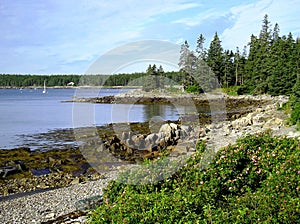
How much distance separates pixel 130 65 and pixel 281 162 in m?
5.14

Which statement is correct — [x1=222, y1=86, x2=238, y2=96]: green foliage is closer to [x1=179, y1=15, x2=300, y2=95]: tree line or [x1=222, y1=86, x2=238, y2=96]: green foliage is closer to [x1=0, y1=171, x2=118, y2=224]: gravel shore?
[x1=179, y1=15, x2=300, y2=95]: tree line

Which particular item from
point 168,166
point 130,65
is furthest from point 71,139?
point 168,166

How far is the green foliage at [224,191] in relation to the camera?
458 cm

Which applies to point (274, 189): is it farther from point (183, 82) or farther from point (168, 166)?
point (183, 82)

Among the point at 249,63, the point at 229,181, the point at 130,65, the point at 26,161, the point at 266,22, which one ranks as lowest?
the point at 26,161

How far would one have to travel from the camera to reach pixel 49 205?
9039 mm

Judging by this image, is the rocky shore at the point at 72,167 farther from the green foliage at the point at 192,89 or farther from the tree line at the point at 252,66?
the green foliage at the point at 192,89

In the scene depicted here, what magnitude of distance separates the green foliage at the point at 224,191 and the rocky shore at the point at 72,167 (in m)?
1.83

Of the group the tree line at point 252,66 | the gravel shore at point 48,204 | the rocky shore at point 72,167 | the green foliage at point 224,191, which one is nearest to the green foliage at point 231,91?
the tree line at point 252,66

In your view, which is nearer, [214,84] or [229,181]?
[229,181]

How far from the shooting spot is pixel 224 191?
21.1 feet

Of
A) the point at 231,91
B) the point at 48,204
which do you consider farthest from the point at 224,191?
the point at 231,91

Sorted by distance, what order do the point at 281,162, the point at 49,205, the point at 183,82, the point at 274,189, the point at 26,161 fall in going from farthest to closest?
1. the point at 183,82
2. the point at 26,161
3. the point at 49,205
4. the point at 281,162
5. the point at 274,189

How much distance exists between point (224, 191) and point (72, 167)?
9.16m
